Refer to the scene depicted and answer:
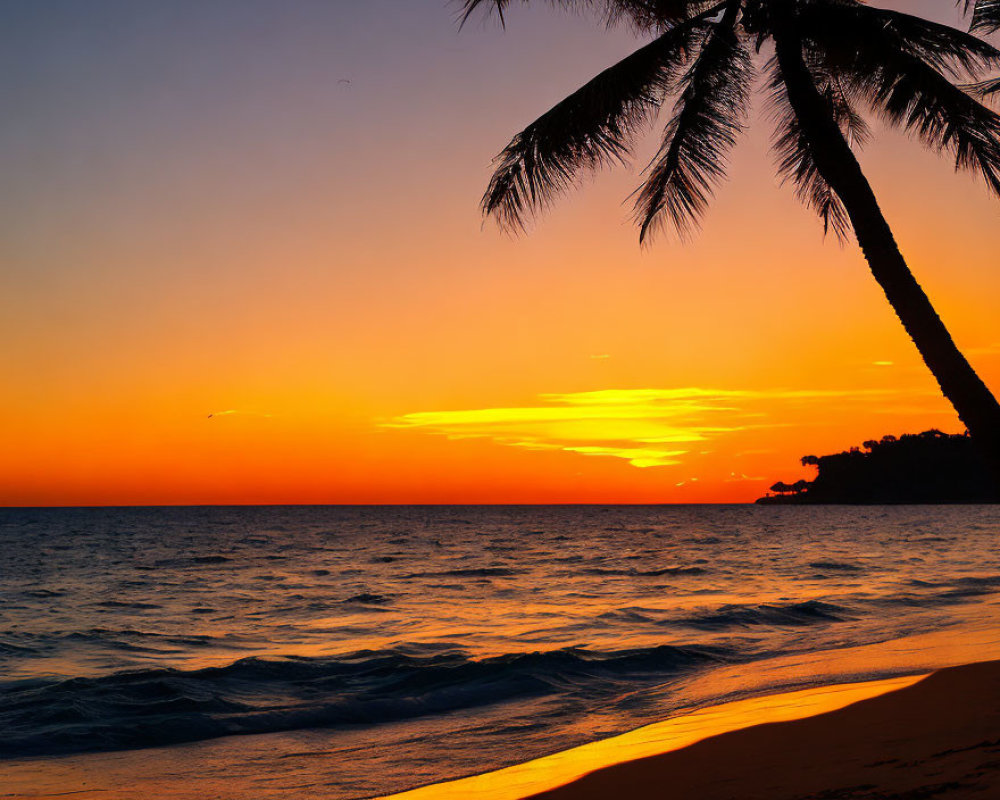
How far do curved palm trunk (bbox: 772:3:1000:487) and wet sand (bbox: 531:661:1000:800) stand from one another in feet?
6.79

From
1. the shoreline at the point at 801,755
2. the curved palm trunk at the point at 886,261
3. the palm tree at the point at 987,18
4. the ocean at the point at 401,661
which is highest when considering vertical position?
the palm tree at the point at 987,18

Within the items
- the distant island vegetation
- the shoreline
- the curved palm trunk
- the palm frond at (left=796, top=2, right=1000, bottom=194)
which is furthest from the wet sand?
the distant island vegetation

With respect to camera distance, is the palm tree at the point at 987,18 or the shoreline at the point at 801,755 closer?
the shoreline at the point at 801,755

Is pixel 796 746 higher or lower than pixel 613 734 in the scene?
higher

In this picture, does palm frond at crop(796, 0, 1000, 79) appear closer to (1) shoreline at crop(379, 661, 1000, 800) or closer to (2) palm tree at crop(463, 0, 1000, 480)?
(2) palm tree at crop(463, 0, 1000, 480)

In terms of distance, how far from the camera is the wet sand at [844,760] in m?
4.81

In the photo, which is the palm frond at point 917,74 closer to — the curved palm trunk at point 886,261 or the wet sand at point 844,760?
the curved palm trunk at point 886,261

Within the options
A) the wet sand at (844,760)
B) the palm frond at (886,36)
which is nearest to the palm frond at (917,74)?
the palm frond at (886,36)

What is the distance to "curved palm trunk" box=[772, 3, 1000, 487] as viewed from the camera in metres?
6.23

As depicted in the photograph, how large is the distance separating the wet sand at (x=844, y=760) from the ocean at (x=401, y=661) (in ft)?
7.31

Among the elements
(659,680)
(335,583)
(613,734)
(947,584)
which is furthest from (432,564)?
(613,734)

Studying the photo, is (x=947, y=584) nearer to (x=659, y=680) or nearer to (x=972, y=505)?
(x=659, y=680)

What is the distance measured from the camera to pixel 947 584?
82.6ft

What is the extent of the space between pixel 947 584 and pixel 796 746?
72.7 feet
